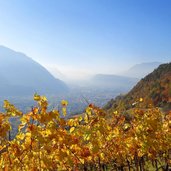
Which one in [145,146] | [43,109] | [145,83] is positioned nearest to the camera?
[43,109]

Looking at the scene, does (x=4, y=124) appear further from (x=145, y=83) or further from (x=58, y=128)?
(x=145, y=83)

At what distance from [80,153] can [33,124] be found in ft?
11.1

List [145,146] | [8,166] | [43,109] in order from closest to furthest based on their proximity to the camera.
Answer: [43,109]
[8,166]
[145,146]

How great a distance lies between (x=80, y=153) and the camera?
11.1m

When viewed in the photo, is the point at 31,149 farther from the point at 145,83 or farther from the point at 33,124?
the point at 145,83

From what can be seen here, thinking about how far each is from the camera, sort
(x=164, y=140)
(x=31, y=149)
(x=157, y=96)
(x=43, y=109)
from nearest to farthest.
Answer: (x=43, y=109)
(x=31, y=149)
(x=164, y=140)
(x=157, y=96)

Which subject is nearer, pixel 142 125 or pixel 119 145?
pixel 142 125

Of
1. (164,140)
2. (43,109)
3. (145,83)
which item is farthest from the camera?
(145,83)

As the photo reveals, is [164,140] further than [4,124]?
Yes

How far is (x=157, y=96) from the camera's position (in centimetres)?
10819

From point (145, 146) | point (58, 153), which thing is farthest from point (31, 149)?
point (145, 146)

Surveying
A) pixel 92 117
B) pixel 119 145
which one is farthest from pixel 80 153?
pixel 119 145

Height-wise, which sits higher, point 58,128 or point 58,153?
point 58,128

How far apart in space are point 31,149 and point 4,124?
1064 mm
